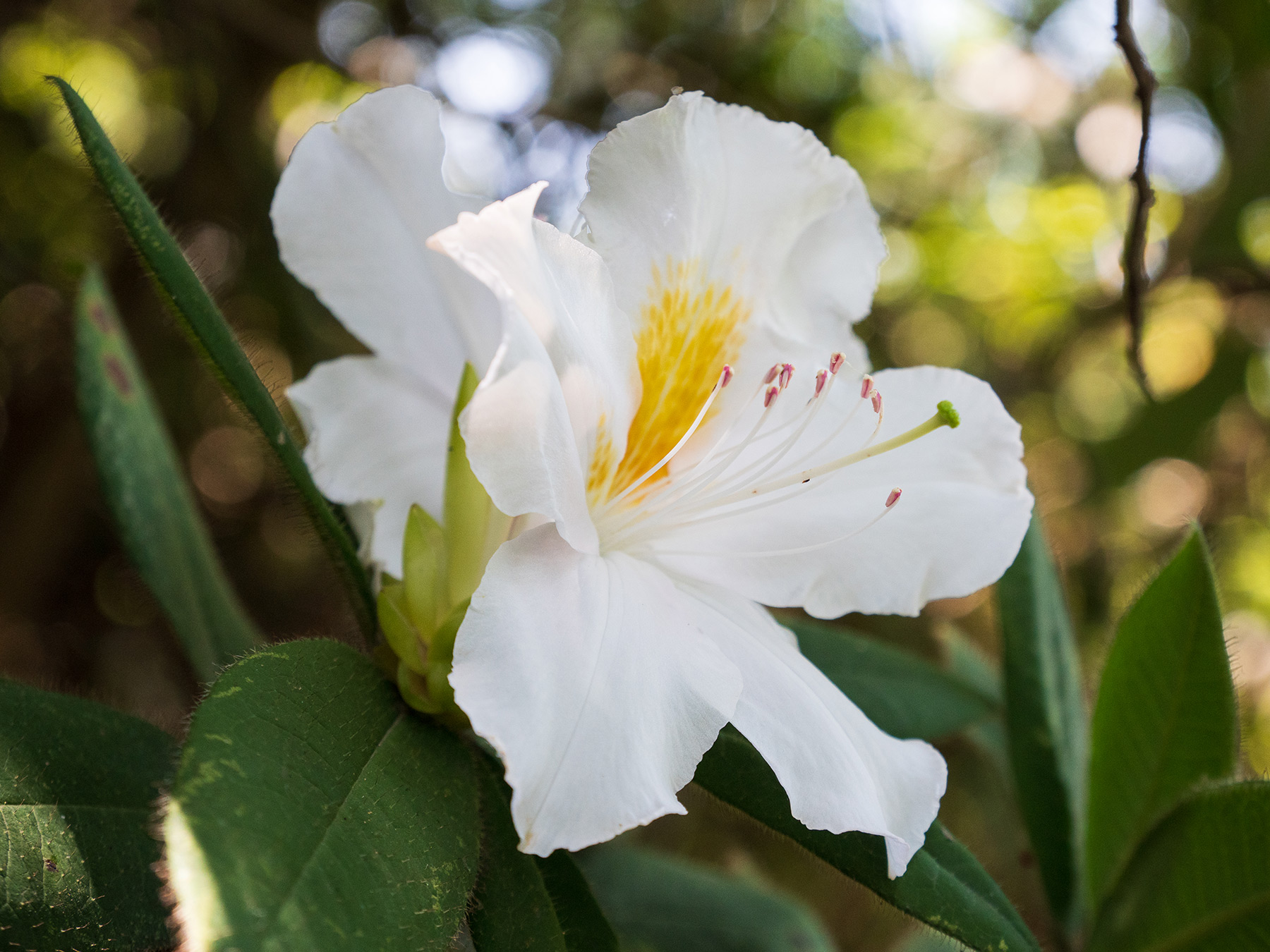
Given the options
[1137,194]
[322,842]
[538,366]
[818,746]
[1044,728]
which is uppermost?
[538,366]

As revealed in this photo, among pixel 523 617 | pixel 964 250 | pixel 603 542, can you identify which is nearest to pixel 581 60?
pixel 964 250

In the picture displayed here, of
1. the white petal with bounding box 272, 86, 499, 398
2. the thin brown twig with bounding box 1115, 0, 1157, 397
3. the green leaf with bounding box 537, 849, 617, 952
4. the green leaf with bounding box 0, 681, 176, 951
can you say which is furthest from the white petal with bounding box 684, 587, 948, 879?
the thin brown twig with bounding box 1115, 0, 1157, 397

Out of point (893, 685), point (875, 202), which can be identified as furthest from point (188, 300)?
point (875, 202)

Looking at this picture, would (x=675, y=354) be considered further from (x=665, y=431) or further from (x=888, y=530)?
(x=888, y=530)

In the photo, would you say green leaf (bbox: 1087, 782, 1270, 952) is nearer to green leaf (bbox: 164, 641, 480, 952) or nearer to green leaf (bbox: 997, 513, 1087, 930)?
green leaf (bbox: 997, 513, 1087, 930)

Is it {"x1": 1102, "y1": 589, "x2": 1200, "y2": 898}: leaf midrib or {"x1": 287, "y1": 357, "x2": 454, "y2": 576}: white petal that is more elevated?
{"x1": 287, "y1": 357, "x2": 454, "y2": 576}: white petal

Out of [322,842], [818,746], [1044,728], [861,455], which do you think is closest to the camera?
[322,842]

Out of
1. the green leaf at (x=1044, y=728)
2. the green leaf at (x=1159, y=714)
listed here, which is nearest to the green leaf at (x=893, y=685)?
the green leaf at (x=1044, y=728)
